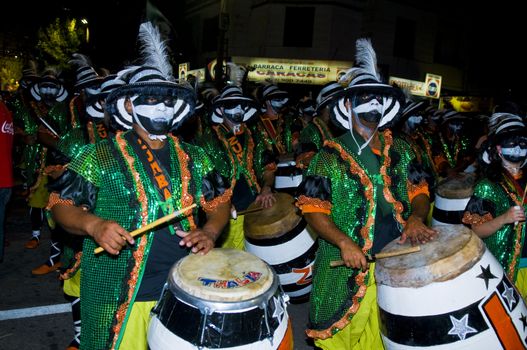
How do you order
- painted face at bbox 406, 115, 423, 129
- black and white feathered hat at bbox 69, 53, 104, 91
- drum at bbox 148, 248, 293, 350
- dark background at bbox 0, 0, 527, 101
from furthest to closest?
1. dark background at bbox 0, 0, 527, 101
2. painted face at bbox 406, 115, 423, 129
3. black and white feathered hat at bbox 69, 53, 104, 91
4. drum at bbox 148, 248, 293, 350

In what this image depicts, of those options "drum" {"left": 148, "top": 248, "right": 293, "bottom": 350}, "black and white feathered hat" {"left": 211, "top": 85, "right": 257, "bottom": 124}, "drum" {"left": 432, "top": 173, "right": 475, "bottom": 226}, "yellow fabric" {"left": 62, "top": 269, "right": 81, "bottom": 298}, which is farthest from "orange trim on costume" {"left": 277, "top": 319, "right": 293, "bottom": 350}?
"black and white feathered hat" {"left": 211, "top": 85, "right": 257, "bottom": 124}

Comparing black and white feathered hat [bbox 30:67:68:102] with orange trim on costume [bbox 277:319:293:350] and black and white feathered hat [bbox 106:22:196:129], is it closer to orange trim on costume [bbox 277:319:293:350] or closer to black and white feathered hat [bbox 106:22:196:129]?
black and white feathered hat [bbox 106:22:196:129]

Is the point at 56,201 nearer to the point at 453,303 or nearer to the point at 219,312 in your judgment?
the point at 219,312

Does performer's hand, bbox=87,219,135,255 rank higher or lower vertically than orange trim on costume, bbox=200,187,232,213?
lower

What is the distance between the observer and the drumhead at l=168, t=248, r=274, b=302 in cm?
203

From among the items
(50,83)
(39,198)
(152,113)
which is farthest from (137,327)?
(50,83)

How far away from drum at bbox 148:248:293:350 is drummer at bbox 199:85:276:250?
297cm

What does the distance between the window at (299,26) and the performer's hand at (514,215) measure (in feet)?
75.8

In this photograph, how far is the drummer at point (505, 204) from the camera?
10.9 feet

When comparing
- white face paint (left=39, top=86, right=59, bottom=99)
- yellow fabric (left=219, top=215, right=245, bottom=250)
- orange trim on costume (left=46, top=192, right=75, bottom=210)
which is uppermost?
white face paint (left=39, top=86, right=59, bottom=99)

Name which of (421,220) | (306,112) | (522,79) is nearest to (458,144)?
(306,112)

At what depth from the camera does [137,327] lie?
2475mm

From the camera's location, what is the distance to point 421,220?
2.97m

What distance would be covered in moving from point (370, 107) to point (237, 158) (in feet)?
8.51
